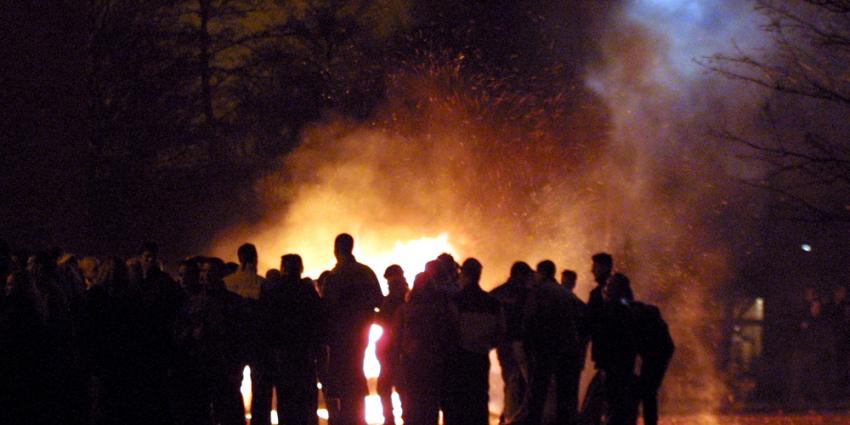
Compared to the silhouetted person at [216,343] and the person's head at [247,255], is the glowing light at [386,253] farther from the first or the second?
the silhouetted person at [216,343]

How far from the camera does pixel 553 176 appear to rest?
25.7 meters

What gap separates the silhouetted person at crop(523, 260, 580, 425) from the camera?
11.4 meters

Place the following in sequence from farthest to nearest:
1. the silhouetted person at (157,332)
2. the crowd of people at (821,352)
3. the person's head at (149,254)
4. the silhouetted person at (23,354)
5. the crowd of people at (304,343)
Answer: the crowd of people at (821,352) < the person's head at (149,254) < the silhouetted person at (157,332) < the crowd of people at (304,343) < the silhouetted person at (23,354)

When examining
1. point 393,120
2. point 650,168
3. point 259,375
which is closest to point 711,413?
point 259,375

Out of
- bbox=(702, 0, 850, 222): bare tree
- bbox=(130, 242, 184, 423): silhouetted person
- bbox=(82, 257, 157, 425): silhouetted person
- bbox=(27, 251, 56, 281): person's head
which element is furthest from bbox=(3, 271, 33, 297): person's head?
bbox=(702, 0, 850, 222): bare tree

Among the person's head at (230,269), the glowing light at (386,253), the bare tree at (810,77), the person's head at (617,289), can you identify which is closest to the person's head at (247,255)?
the person's head at (230,269)

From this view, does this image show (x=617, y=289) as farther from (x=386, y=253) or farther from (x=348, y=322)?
(x=386, y=253)

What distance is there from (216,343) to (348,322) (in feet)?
4.17

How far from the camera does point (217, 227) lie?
27.4 meters

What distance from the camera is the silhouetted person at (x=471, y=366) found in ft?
35.1

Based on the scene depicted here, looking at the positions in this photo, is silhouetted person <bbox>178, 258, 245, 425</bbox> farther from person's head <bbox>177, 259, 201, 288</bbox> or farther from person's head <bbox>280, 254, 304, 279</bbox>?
person's head <bbox>280, 254, 304, 279</bbox>

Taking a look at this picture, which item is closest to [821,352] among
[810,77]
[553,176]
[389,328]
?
[553,176]

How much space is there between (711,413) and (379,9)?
45.3 ft

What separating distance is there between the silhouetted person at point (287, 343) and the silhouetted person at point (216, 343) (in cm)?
27
